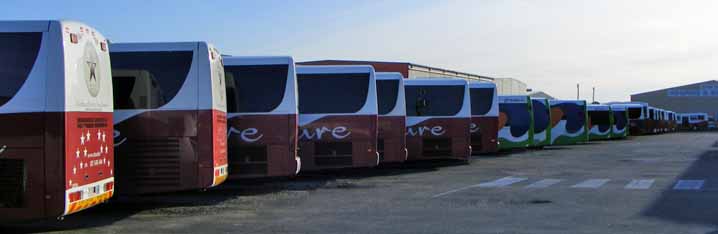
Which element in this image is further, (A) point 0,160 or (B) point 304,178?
(B) point 304,178

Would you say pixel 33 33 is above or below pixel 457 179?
above

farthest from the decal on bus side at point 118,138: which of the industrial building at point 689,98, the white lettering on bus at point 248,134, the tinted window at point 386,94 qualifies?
the industrial building at point 689,98

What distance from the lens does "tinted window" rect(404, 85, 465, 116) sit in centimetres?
2361

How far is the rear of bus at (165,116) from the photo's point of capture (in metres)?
11.8

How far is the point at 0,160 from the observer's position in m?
9.16

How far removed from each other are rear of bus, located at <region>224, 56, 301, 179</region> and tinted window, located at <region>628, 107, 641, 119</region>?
51.8m

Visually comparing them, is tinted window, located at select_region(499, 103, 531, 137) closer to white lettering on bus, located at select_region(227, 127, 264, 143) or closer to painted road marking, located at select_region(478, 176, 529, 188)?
painted road marking, located at select_region(478, 176, 529, 188)

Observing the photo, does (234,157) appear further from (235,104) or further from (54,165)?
(54,165)

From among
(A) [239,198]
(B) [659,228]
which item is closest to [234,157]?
(A) [239,198]

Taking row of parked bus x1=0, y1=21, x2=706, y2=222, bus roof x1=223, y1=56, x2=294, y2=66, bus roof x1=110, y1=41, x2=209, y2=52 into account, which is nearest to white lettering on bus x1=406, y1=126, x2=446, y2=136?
row of parked bus x1=0, y1=21, x2=706, y2=222

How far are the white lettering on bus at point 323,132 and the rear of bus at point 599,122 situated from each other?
35.4 m

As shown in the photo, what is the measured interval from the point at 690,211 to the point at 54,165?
8.92 metres

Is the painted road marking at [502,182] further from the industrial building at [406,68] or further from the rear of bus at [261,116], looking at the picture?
the industrial building at [406,68]

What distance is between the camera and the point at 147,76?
12.2 meters
